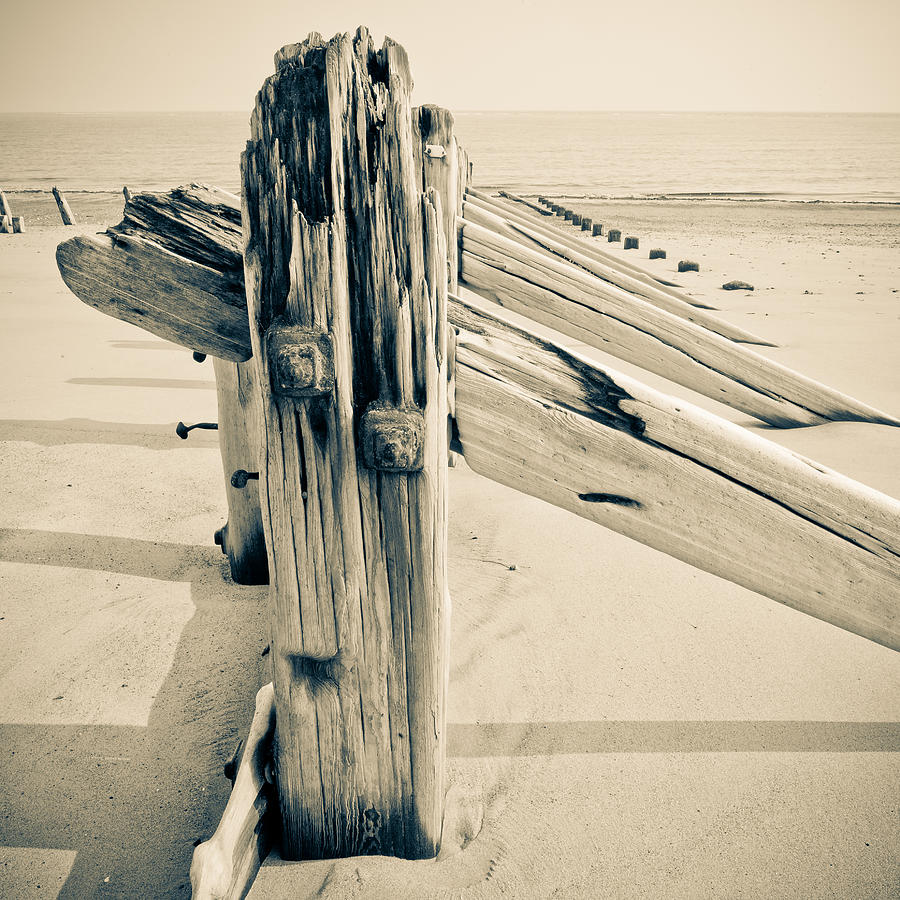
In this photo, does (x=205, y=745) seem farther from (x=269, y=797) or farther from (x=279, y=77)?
(x=279, y=77)

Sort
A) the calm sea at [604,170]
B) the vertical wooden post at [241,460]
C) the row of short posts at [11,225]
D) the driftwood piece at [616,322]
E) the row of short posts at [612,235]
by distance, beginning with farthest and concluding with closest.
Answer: the calm sea at [604,170] < the row of short posts at [11,225] < the row of short posts at [612,235] < the driftwood piece at [616,322] < the vertical wooden post at [241,460]

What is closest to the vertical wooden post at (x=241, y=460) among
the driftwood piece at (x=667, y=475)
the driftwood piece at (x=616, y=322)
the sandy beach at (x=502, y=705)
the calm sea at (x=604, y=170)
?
the sandy beach at (x=502, y=705)

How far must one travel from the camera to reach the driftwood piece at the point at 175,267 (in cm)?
129

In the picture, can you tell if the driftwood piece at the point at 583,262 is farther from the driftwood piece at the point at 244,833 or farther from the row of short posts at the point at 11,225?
the row of short posts at the point at 11,225

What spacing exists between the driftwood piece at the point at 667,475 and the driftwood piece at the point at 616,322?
1.86 metres

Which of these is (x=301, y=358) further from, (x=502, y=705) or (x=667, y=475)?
(x=502, y=705)

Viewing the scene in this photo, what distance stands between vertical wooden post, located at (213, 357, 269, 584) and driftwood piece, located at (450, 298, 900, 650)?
1527 millimetres

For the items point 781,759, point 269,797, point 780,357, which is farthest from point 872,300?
point 269,797

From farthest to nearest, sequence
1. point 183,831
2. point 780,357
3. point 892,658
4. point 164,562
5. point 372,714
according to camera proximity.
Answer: point 780,357 → point 164,562 → point 892,658 → point 183,831 → point 372,714

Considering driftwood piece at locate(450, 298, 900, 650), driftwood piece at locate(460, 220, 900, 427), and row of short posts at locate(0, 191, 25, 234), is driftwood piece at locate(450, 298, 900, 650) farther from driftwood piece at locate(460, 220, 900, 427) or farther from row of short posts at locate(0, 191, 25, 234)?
row of short posts at locate(0, 191, 25, 234)

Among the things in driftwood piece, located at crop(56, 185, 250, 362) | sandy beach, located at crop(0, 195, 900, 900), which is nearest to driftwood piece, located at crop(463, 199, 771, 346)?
sandy beach, located at crop(0, 195, 900, 900)

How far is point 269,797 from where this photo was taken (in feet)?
5.10

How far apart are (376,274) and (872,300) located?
8787 millimetres

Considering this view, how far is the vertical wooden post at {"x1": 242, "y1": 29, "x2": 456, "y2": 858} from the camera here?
1.06 metres
